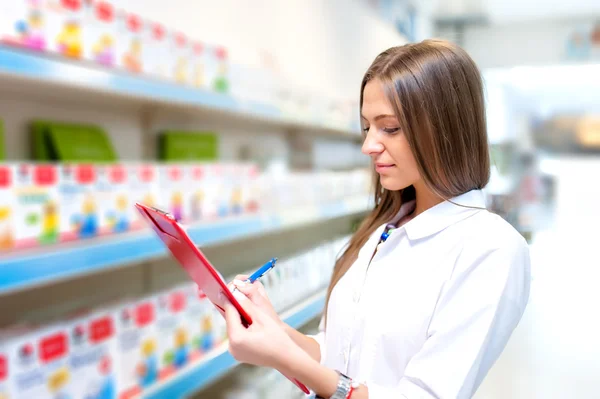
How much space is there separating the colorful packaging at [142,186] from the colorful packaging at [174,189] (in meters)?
0.04

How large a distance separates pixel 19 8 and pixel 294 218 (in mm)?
1454

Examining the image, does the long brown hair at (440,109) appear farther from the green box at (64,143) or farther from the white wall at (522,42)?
the white wall at (522,42)

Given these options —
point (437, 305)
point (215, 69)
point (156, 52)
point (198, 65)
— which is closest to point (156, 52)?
point (156, 52)

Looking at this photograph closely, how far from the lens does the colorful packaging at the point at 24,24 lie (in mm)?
1249

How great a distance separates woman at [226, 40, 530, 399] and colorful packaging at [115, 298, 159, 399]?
777mm

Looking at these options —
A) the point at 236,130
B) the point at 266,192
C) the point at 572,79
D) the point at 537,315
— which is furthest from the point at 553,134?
the point at 266,192

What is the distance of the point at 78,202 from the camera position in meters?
1.46

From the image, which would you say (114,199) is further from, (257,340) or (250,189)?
(257,340)

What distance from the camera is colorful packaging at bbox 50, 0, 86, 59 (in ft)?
4.50

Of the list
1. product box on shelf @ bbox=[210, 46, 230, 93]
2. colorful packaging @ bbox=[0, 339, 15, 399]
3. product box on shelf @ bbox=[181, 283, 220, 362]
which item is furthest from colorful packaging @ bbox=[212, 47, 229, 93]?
colorful packaging @ bbox=[0, 339, 15, 399]

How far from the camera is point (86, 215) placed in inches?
58.5

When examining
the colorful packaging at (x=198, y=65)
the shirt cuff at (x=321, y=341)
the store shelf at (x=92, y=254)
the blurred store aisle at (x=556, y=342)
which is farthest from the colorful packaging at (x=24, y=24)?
the blurred store aisle at (x=556, y=342)

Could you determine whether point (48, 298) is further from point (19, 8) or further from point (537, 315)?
point (537, 315)

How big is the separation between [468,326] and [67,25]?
1205 millimetres
